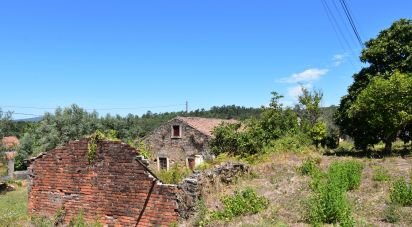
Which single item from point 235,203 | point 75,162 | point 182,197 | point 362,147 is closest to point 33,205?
point 75,162

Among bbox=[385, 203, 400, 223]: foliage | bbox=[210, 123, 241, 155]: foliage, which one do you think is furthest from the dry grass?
bbox=[210, 123, 241, 155]: foliage

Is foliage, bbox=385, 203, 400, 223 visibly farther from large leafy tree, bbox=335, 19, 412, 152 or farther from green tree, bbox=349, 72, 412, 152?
large leafy tree, bbox=335, 19, 412, 152

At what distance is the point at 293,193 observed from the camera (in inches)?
416

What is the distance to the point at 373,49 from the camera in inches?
833

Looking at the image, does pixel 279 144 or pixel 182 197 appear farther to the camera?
pixel 279 144

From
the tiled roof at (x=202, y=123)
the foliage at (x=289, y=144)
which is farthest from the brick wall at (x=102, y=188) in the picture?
the tiled roof at (x=202, y=123)

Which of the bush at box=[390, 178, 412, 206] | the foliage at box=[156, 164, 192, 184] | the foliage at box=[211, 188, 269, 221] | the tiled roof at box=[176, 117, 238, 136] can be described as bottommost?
the foliage at box=[211, 188, 269, 221]

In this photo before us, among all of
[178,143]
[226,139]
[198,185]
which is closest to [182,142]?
[178,143]

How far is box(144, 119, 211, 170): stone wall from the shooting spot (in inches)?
1076

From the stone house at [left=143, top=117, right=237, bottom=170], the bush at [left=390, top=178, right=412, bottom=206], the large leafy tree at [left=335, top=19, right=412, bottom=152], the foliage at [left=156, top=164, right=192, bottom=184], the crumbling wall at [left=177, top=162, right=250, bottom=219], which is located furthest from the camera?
the stone house at [left=143, top=117, right=237, bottom=170]

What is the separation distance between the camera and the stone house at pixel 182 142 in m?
27.2

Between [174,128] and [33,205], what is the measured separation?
17.8 meters

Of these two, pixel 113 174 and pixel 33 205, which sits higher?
pixel 113 174

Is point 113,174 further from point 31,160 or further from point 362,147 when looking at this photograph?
point 362,147
